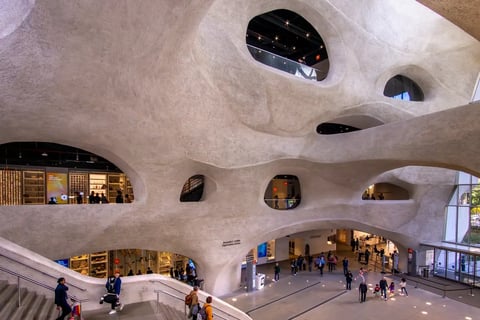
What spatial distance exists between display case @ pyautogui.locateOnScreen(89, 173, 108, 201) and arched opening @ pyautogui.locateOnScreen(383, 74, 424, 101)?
2099 centimetres

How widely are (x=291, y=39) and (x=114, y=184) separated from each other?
52.1ft

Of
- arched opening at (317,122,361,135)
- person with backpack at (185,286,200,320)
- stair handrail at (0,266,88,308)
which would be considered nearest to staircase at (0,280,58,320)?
stair handrail at (0,266,88,308)

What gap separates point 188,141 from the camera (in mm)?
12320

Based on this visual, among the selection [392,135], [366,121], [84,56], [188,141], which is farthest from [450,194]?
[84,56]

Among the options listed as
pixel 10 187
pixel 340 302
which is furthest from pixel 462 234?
pixel 10 187

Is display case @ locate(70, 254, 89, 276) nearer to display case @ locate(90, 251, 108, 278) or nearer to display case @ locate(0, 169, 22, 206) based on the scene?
display case @ locate(90, 251, 108, 278)

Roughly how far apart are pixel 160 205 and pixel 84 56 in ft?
22.8

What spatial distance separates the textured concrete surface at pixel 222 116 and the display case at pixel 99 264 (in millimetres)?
4544

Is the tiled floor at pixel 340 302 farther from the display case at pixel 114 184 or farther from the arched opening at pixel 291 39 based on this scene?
the arched opening at pixel 291 39

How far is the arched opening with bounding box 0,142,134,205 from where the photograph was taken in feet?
41.5

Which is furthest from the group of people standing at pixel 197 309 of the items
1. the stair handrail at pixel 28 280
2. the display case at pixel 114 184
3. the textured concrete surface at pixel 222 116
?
the display case at pixel 114 184

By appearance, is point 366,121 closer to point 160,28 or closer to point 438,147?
point 438,147

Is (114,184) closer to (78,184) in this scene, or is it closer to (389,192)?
(78,184)

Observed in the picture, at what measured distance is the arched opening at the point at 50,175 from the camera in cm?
1264
